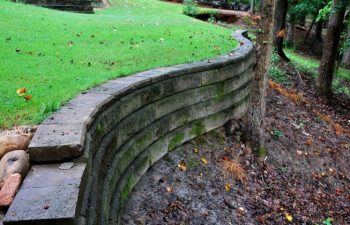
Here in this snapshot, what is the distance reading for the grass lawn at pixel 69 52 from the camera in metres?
4.23

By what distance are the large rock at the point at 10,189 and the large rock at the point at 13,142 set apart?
1.42 ft

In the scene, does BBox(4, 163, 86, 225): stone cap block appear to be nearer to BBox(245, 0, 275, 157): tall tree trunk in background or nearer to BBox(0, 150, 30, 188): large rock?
BBox(0, 150, 30, 188): large rock

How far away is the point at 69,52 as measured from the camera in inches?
260

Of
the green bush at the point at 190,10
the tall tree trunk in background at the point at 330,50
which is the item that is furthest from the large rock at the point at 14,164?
the green bush at the point at 190,10

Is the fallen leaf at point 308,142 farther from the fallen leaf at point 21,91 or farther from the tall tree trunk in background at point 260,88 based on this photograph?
the fallen leaf at point 21,91

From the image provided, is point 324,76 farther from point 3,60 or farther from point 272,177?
point 3,60

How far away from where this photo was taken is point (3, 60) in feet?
18.6

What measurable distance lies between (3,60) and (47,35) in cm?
231

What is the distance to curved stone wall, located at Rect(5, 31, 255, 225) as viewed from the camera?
263 cm

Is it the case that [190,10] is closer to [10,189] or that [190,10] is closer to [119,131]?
[119,131]

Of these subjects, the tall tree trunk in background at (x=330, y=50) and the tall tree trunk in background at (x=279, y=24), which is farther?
the tall tree trunk in background at (x=279, y=24)

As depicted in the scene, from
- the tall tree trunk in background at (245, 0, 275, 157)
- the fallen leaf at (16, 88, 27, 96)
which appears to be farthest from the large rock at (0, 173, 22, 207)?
the tall tree trunk in background at (245, 0, 275, 157)

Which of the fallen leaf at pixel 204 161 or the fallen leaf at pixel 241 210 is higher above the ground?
the fallen leaf at pixel 204 161

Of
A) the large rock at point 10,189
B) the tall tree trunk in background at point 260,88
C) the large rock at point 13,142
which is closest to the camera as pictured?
the large rock at point 10,189
